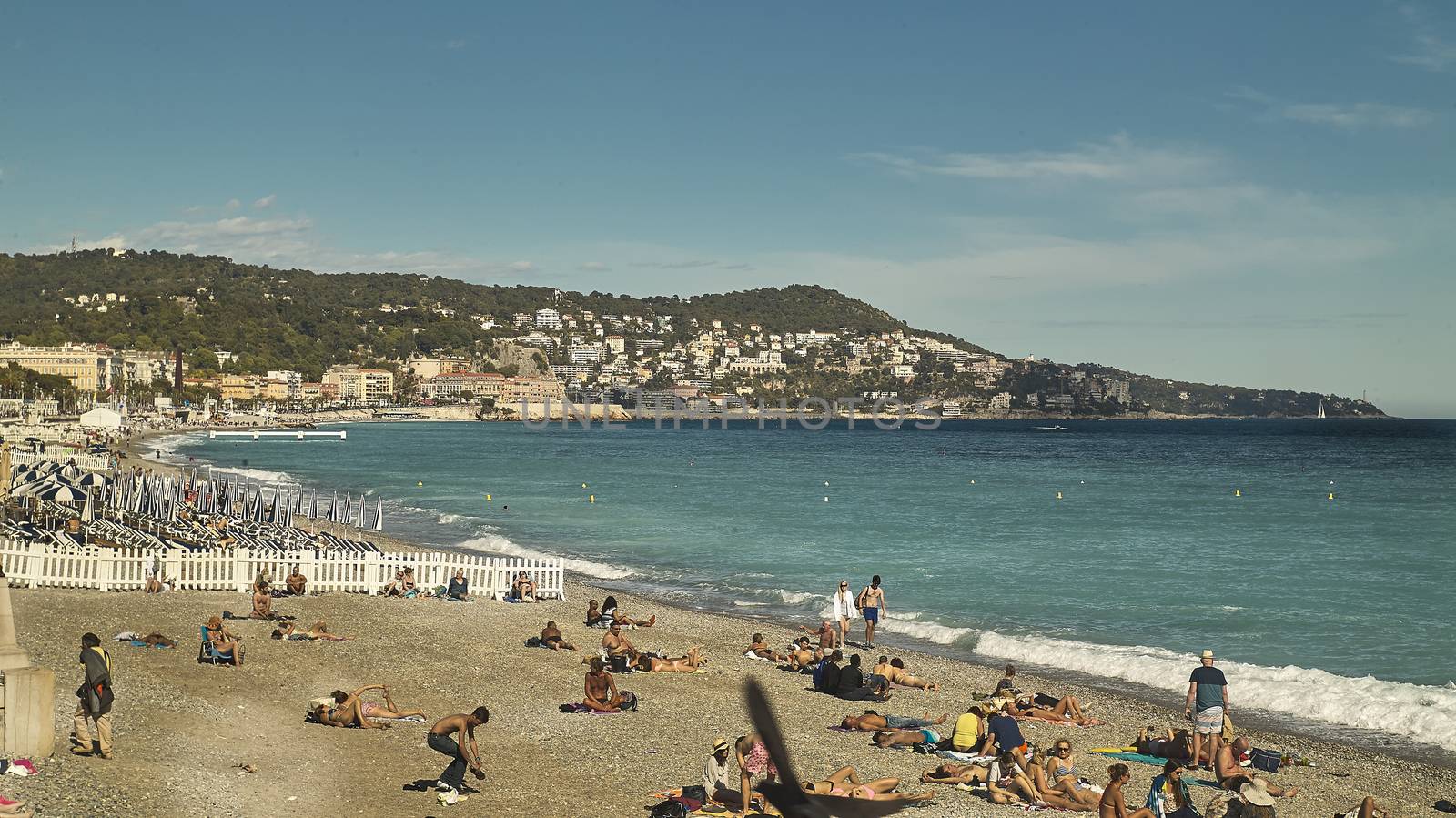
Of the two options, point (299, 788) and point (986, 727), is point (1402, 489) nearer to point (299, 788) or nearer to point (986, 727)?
point (986, 727)

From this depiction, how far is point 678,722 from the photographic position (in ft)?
42.3

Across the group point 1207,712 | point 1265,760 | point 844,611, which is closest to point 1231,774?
point 1207,712

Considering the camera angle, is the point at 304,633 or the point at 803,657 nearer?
the point at 803,657

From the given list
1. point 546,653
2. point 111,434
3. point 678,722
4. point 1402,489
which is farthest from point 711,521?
point 111,434

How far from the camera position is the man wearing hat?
31.8 ft

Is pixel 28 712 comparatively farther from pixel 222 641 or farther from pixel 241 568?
pixel 241 568

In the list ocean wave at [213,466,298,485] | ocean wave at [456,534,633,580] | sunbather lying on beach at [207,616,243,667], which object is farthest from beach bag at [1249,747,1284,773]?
ocean wave at [213,466,298,485]

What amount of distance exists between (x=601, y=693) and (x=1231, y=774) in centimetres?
648

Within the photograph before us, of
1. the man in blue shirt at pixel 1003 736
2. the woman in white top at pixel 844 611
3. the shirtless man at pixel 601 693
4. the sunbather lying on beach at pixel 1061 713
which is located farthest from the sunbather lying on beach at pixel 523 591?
the man in blue shirt at pixel 1003 736

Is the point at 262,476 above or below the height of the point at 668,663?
below

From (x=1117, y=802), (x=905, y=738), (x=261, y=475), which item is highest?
(x=1117, y=802)

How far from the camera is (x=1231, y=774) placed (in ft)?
36.7

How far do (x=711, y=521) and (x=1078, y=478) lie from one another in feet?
111

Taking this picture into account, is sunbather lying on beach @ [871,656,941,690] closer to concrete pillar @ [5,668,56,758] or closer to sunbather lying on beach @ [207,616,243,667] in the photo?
sunbather lying on beach @ [207,616,243,667]
